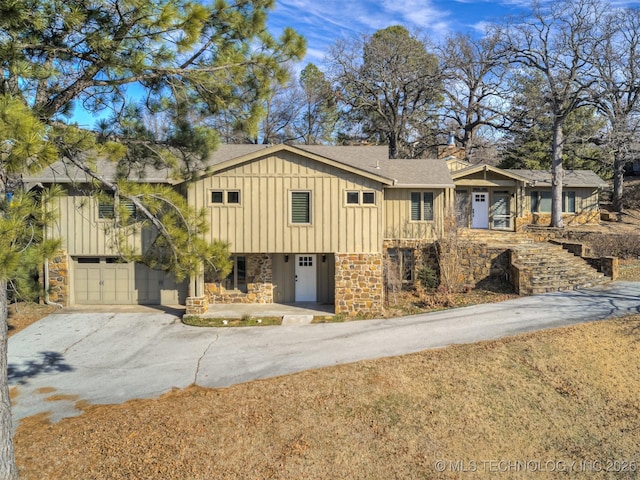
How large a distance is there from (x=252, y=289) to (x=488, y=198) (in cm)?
1268

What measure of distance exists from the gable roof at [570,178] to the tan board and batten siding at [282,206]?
1329cm

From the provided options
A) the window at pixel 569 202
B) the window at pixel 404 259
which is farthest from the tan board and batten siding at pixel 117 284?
the window at pixel 569 202

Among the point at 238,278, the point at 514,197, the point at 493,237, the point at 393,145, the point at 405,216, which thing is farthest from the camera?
the point at 393,145

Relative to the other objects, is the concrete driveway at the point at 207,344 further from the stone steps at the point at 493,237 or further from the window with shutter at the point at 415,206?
the window with shutter at the point at 415,206

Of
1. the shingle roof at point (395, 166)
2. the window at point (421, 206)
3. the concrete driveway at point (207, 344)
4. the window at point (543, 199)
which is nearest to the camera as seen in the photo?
the concrete driveway at point (207, 344)

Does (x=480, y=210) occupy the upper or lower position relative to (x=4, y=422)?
upper

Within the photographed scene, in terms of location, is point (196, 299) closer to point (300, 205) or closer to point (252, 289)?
point (252, 289)

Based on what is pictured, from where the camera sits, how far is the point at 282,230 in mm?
13141

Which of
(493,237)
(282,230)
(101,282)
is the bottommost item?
(101,282)

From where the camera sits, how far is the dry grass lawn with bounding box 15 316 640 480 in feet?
18.9

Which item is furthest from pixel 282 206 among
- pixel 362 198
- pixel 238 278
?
pixel 238 278

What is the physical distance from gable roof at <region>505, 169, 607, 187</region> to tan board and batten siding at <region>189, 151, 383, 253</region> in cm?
1329

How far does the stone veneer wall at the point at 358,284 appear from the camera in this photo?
1323cm

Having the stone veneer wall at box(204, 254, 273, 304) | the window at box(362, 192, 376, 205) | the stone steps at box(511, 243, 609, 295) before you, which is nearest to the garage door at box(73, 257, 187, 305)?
the stone veneer wall at box(204, 254, 273, 304)
